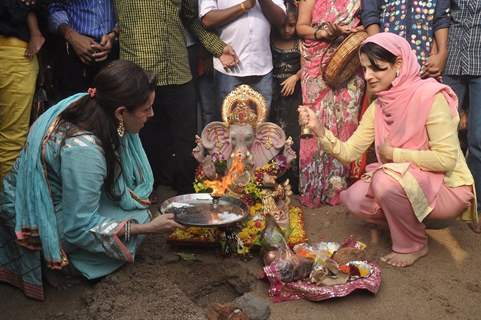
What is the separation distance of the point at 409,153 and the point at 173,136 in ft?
7.35

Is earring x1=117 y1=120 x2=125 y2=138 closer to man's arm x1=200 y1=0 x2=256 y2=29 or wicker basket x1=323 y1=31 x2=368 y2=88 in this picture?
man's arm x1=200 y1=0 x2=256 y2=29

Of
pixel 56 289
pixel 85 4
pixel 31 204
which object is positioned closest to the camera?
pixel 31 204

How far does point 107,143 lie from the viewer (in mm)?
3455

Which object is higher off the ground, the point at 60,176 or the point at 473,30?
the point at 473,30

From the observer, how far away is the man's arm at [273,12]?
481 cm

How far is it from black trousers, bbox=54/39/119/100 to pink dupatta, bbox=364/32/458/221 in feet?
7.93

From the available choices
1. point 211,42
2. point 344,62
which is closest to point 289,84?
point 344,62

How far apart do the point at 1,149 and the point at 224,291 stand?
2.17 metres

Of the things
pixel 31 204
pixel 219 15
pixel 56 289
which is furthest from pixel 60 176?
pixel 219 15

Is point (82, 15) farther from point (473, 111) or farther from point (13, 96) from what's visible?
point (473, 111)

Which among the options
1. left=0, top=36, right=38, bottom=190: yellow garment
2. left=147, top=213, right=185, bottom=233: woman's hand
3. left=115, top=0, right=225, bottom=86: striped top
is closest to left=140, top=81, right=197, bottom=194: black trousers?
left=115, top=0, right=225, bottom=86: striped top

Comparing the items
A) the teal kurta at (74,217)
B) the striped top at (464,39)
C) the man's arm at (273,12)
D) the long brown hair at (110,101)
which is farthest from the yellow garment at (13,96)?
the striped top at (464,39)

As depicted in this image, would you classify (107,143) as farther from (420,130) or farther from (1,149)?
(420,130)

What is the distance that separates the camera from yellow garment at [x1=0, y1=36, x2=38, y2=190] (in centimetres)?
430
